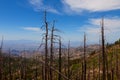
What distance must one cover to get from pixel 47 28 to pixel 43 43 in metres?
1.89

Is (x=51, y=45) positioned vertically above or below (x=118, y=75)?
above

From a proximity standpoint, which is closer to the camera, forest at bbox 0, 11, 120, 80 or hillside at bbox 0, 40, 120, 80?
forest at bbox 0, 11, 120, 80

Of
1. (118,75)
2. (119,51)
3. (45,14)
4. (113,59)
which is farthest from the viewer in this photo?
(119,51)

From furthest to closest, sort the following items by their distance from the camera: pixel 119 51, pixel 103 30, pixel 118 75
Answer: pixel 119 51
pixel 118 75
pixel 103 30

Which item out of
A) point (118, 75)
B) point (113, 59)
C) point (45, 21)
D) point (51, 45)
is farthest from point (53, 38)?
point (113, 59)

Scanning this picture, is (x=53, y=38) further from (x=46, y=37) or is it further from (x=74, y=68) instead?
(x=74, y=68)

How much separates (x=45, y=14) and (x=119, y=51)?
64.9m

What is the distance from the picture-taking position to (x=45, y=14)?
90.6ft

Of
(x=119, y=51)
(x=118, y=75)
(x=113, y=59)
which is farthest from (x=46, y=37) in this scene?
(x=119, y=51)

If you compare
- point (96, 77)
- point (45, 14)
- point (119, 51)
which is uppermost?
point (45, 14)

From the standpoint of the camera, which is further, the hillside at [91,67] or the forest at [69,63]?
the hillside at [91,67]

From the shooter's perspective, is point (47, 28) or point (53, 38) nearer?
point (47, 28)

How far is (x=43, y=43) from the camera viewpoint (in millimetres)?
28438

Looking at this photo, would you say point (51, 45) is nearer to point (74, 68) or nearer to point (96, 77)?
point (96, 77)
